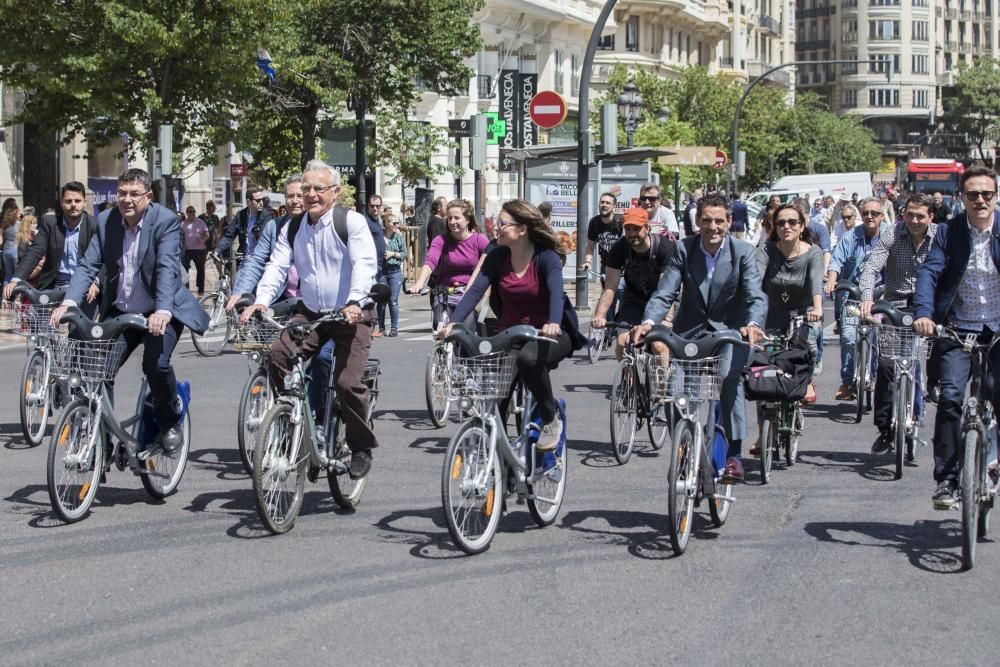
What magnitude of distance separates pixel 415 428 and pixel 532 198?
1678 centimetres

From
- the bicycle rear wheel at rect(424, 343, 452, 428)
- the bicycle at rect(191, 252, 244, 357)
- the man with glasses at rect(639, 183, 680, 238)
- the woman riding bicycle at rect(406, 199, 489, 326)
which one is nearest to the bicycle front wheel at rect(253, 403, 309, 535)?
the bicycle rear wheel at rect(424, 343, 452, 428)

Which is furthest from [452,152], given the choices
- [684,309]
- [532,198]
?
[684,309]

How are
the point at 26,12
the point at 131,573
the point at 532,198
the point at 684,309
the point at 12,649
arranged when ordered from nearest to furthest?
1. the point at 12,649
2. the point at 131,573
3. the point at 684,309
4. the point at 26,12
5. the point at 532,198

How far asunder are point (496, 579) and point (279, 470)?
1316 mm

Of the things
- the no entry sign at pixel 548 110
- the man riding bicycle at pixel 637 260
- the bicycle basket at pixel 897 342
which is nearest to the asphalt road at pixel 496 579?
the bicycle basket at pixel 897 342

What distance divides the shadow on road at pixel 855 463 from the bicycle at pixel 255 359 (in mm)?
3566

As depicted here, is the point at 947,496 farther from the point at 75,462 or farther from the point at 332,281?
the point at 75,462

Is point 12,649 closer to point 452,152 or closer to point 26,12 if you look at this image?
point 26,12

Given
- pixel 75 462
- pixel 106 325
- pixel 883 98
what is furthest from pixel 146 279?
pixel 883 98

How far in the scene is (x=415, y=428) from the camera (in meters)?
11.9

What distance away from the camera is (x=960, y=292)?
7.65m

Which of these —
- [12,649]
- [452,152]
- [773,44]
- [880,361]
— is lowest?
[12,649]

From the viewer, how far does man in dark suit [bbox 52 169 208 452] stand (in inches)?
329

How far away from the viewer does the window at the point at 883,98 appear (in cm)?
13712
